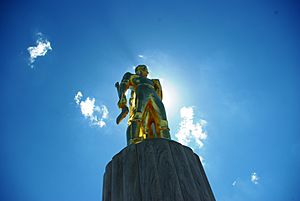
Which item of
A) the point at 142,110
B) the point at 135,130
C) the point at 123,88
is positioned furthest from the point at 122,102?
the point at 135,130

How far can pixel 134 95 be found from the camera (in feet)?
23.0

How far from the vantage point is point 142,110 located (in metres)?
6.16

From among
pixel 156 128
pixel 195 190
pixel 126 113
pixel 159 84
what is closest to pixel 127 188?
pixel 195 190

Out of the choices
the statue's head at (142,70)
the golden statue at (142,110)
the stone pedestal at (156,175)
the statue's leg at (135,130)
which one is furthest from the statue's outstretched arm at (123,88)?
the stone pedestal at (156,175)

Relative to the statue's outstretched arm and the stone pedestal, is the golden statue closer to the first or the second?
the statue's outstretched arm

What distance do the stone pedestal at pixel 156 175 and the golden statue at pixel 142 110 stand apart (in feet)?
3.94

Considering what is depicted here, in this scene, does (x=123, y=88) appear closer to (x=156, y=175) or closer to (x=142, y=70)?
(x=142, y=70)

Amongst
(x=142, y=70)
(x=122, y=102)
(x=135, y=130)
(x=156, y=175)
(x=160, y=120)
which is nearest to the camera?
(x=156, y=175)

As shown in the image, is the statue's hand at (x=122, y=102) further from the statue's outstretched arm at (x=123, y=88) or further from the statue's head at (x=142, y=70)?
the statue's head at (x=142, y=70)

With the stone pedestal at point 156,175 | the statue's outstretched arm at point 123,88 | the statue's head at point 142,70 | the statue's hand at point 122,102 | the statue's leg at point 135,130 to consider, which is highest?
the statue's head at point 142,70

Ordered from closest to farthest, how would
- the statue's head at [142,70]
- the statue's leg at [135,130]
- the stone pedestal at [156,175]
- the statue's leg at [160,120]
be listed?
the stone pedestal at [156,175], the statue's leg at [135,130], the statue's leg at [160,120], the statue's head at [142,70]

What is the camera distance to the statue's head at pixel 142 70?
7.73 meters

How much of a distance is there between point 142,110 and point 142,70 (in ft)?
6.54

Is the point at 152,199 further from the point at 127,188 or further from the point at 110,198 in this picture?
the point at 110,198
